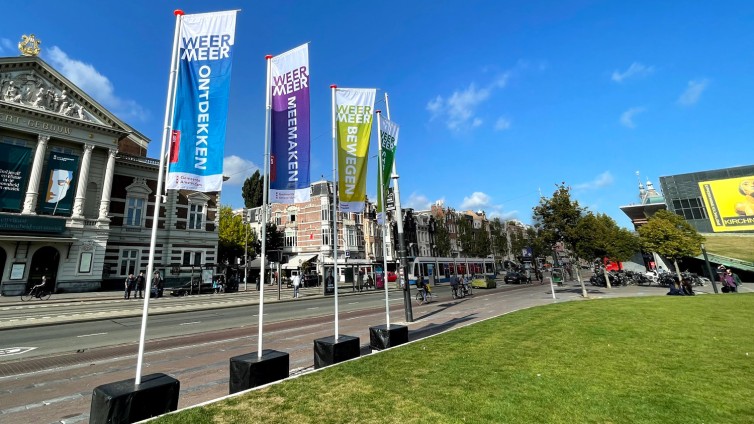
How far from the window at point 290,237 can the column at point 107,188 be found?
3063 cm

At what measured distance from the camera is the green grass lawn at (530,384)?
4.14m

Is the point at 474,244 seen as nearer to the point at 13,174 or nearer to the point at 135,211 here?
the point at 135,211

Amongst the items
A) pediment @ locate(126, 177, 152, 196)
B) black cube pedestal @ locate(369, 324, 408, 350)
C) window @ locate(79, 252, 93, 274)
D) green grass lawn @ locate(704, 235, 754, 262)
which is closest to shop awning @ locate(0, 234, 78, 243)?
window @ locate(79, 252, 93, 274)

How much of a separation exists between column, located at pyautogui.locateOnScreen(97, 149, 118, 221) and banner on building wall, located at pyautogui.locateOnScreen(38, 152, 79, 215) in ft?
7.47

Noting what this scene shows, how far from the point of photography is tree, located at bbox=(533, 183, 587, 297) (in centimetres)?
2270

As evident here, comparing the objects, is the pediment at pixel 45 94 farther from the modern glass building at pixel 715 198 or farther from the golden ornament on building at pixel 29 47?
the modern glass building at pixel 715 198

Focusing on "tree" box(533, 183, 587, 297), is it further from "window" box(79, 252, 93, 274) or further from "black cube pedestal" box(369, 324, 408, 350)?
"window" box(79, 252, 93, 274)

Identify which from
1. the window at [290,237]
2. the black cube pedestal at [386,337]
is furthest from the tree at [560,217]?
the window at [290,237]

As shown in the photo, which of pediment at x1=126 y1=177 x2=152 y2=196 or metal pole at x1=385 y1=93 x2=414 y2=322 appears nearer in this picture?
metal pole at x1=385 y1=93 x2=414 y2=322

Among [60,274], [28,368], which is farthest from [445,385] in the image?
[60,274]

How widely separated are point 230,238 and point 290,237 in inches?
406

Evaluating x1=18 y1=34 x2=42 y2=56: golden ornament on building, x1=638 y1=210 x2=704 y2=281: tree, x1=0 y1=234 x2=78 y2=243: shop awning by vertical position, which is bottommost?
x1=638 y1=210 x2=704 y2=281: tree

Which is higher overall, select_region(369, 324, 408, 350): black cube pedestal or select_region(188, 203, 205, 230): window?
select_region(188, 203, 205, 230): window

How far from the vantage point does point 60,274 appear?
29750 millimetres
